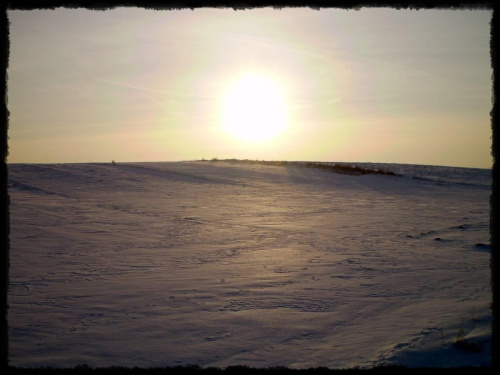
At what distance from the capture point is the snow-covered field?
3676 millimetres

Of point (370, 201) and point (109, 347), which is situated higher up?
point (370, 201)

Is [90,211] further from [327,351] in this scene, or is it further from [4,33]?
[4,33]

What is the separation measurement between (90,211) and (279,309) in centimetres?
750

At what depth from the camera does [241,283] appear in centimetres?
563

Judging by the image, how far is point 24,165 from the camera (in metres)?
16.8

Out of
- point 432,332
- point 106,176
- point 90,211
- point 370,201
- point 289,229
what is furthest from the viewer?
point 106,176

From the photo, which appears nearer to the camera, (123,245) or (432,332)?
(432,332)

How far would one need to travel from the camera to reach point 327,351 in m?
3.69

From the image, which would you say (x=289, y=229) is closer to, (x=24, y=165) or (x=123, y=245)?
(x=123, y=245)

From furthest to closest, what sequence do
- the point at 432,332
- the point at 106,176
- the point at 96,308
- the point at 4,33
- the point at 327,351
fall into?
the point at 106,176, the point at 96,308, the point at 432,332, the point at 327,351, the point at 4,33

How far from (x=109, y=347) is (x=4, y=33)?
310 cm

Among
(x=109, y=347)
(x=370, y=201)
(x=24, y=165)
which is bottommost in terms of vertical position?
(x=109, y=347)

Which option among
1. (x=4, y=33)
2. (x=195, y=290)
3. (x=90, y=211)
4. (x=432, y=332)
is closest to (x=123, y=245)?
(x=195, y=290)

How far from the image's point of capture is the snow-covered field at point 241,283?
3676 millimetres
